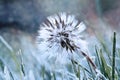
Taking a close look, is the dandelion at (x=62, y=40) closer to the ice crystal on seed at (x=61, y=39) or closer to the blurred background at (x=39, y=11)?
the ice crystal on seed at (x=61, y=39)

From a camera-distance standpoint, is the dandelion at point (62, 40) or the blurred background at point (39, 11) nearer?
the dandelion at point (62, 40)

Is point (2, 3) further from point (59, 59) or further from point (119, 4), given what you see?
point (59, 59)

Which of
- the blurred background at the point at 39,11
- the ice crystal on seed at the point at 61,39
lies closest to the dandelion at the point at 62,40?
the ice crystal on seed at the point at 61,39

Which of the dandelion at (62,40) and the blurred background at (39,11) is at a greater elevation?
the blurred background at (39,11)

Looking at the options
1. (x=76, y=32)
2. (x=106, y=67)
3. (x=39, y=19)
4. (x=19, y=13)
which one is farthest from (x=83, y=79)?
(x=19, y=13)

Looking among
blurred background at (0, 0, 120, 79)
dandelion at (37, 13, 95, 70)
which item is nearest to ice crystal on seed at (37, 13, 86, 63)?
dandelion at (37, 13, 95, 70)

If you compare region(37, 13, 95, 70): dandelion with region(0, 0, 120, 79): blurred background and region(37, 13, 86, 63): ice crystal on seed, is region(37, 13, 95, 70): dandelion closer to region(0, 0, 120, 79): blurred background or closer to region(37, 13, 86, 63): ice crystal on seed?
region(37, 13, 86, 63): ice crystal on seed

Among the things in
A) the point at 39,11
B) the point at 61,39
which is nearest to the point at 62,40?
the point at 61,39

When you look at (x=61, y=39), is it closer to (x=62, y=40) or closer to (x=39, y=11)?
(x=62, y=40)

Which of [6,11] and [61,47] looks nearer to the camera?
[61,47]
